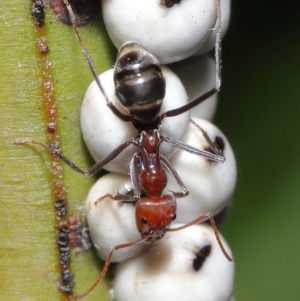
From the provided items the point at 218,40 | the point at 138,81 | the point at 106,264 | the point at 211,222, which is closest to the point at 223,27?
the point at 218,40

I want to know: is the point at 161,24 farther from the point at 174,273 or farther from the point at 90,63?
the point at 174,273

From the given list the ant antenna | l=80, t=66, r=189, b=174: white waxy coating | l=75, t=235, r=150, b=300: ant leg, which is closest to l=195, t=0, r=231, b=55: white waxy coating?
the ant antenna

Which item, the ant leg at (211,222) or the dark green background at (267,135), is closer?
the ant leg at (211,222)

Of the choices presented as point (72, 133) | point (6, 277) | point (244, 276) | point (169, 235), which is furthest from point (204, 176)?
point (244, 276)

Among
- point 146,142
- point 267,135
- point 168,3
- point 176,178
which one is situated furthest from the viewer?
point 267,135

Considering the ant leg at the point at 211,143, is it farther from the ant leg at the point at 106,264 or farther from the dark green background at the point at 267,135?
the dark green background at the point at 267,135

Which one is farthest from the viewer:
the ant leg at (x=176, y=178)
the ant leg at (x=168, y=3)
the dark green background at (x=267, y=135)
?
the dark green background at (x=267, y=135)

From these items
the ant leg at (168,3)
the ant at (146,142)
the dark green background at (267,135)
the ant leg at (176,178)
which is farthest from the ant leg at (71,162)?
the dark green background at (267,135)
